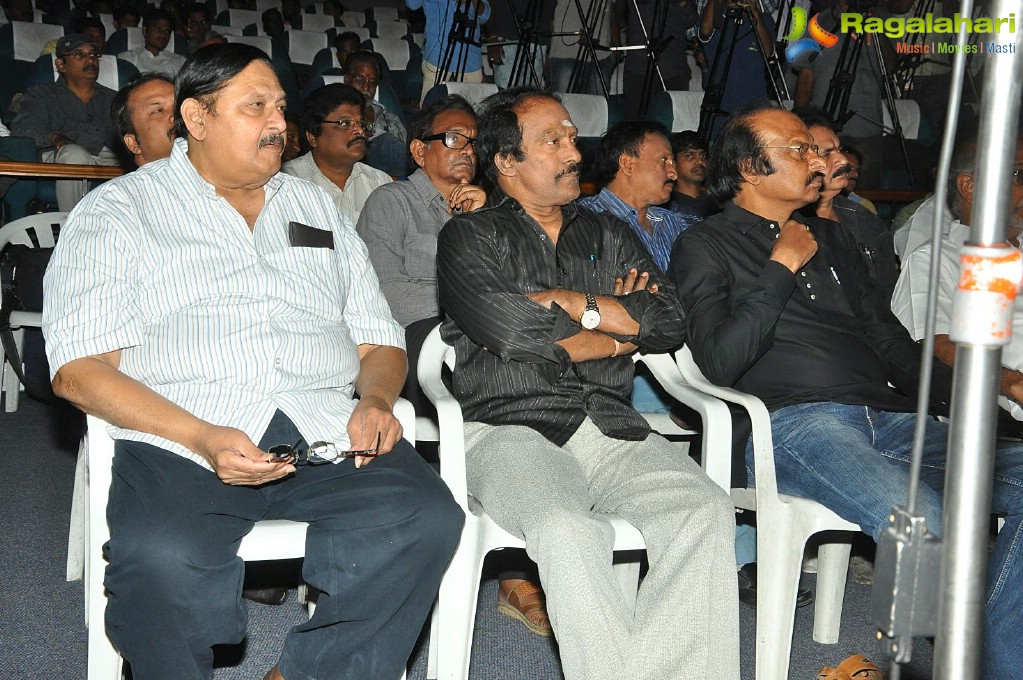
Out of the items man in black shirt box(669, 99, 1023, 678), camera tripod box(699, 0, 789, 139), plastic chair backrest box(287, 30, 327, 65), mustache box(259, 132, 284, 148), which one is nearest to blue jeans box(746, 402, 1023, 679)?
man in black shirt box(669, 99, 1023, 678)

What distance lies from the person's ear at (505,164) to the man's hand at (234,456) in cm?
90

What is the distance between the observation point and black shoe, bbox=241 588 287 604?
2.20 meters

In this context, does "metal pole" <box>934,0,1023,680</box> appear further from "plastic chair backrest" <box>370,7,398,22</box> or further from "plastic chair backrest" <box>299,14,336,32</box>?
"plastic chair backrest" <box>370,7,398,22</box>

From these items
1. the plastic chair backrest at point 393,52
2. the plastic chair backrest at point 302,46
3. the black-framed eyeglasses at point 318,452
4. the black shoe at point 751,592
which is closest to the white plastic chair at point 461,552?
the black-framed eyeglasses at point 318,452

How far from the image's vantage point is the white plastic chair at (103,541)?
1.55 meters

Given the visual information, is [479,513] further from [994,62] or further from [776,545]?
[994,62]

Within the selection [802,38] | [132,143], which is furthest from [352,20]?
[132,143]

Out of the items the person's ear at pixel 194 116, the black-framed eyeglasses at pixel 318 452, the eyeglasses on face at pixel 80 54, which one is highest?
the eyeglasses on face at pixel 80 54

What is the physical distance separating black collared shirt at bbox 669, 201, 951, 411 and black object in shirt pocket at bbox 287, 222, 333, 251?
792 mm

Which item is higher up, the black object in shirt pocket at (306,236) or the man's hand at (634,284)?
the black object in shirt pocket at (306,236)

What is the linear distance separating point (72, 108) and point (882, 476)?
4782 millimetres

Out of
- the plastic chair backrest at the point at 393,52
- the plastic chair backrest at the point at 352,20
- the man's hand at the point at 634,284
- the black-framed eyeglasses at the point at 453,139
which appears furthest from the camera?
the plastic chair backrest at the point at 352,20

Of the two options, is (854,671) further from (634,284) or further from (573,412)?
(634,284)

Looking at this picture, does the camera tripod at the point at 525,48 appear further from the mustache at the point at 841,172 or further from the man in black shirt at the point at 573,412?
the man in black shirt at the point at 573,412
